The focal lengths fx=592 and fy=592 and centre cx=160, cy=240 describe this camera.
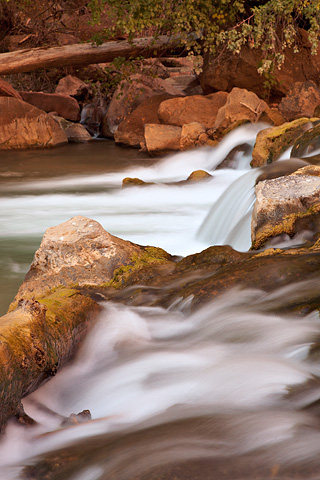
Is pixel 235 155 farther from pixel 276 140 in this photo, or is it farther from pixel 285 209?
pixel 285 209

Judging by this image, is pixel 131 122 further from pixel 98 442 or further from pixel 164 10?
pixel 98 442

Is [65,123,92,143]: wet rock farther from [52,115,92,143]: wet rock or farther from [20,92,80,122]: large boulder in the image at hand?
[20,92,80,122]: large boulder

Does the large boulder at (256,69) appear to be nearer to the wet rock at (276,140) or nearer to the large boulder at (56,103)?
the wet rock at (276,140)

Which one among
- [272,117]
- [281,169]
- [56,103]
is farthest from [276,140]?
[56,103]

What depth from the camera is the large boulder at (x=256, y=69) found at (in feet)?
44.0

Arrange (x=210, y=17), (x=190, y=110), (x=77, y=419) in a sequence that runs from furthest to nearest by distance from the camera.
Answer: (x=190, y=110) → (x=210, y=17) → (x=77, y=419)

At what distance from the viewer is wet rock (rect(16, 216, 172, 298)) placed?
4648 mm

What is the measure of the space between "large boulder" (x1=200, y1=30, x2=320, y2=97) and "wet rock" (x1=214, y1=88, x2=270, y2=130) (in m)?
0.88

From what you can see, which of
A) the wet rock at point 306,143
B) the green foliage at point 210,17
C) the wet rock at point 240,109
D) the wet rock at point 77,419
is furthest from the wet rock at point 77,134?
the wet rock at point 77,419

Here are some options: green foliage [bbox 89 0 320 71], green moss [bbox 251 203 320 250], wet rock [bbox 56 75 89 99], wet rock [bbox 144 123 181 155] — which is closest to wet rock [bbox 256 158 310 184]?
green moss [bbox 251 203 320 250]

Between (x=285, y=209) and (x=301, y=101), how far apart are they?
8631mm

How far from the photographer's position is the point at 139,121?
14.6 metres

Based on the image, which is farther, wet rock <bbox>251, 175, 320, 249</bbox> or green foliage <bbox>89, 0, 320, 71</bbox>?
Answer: green foliage <bbox>89, 0, 320, 71</bbox>

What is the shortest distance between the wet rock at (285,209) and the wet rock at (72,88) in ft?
47.7
